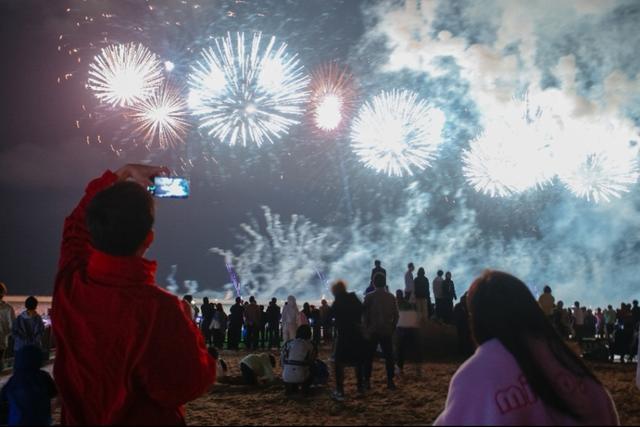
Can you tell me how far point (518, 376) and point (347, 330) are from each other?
7465mm

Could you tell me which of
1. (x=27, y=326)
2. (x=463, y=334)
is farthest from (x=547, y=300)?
(x=27, y=326)

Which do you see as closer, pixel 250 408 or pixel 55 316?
pixel 55 316

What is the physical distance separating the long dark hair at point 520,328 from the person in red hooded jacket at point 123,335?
135 cm

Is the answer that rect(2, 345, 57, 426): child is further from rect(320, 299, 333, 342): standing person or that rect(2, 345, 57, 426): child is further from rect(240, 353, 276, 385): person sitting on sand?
rect(320, 299, 333, 342): standing person

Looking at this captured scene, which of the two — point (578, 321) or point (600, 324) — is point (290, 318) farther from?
point (600, 324)

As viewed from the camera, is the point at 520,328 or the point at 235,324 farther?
the point at 235,324

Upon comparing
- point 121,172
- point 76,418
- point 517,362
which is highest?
point 121,172

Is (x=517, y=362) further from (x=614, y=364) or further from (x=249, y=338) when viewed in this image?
(x=249, y=338)

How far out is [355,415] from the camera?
332 inches

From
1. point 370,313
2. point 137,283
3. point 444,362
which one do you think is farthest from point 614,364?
point 137,283

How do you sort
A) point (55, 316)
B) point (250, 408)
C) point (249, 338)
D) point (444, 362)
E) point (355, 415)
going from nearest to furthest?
point (55, 316) < point (355, 415) < point (250, 408) < point (444, 362) < point (249, 338)

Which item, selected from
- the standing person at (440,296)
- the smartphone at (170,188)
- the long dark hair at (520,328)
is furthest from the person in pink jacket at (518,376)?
the standing person at (440,296)

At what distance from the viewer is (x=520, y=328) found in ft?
9.36

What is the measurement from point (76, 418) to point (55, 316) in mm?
493
